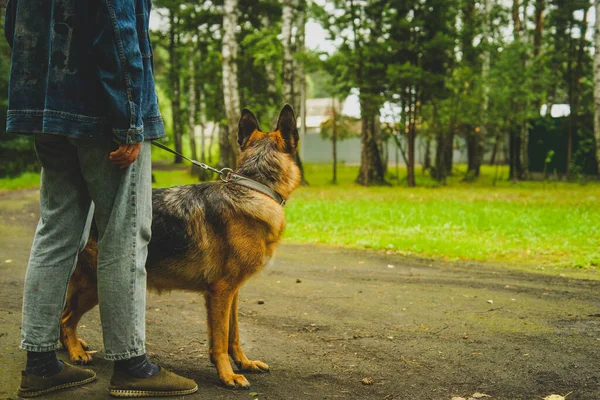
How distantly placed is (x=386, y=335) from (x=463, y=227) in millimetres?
8125

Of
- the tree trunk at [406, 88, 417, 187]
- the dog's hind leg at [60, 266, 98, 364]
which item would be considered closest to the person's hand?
the dog's hind leg at [60, 266, 98, 364]

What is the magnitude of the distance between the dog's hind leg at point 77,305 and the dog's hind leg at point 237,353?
891 millimetres

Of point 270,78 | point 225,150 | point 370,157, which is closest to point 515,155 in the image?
point 370,157

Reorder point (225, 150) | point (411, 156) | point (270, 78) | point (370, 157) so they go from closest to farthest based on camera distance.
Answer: point (411, 156) → point (370, 157) → point (270, 78) → point (225, 150)

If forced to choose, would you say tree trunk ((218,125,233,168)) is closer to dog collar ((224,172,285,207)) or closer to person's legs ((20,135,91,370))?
dog collar ((224,172,285,207))

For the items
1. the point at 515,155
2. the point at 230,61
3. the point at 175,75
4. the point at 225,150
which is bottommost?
the point at 515,155

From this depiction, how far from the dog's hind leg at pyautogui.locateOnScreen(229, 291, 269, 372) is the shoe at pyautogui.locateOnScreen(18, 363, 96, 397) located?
91 centimetres

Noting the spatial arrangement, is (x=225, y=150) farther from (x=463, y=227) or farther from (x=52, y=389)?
(x=52, y=389)

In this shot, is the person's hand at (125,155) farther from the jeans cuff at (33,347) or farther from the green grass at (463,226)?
the green grass at (463,226)

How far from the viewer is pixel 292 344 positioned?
14.0 ft

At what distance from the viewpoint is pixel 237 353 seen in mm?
3762

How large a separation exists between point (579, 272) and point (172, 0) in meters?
29.1

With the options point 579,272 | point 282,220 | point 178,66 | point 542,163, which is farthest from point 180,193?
point 178,66

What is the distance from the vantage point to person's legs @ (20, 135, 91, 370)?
9.65 feet
